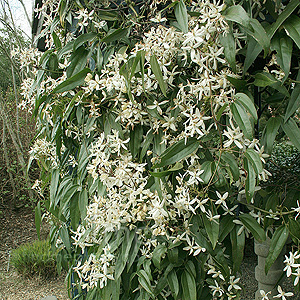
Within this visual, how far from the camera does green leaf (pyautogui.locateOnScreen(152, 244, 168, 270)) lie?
1027mm

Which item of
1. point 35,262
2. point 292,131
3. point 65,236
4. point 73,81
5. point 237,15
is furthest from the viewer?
point 35,262

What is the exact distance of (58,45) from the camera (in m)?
1.32

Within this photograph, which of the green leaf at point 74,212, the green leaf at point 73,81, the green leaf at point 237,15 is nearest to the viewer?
the green leaf at point 237,15

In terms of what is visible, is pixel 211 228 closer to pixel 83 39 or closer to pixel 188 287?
pixel 188 287

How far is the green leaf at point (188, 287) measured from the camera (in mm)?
1027

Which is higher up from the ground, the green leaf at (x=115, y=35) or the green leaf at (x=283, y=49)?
the green leaf at (x=115, y=35)

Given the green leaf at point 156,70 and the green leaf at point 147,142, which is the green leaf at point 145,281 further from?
the green leaf at point 156,70

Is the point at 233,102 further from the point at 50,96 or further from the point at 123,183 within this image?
the point at 50,96

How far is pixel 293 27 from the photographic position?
906 millimetres

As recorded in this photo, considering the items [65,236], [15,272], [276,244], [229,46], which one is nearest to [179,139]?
[229,46]

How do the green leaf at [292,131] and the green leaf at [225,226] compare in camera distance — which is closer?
the green leaf at [292,131]

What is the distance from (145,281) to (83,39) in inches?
32.7

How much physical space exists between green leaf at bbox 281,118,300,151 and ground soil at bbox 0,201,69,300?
6.65 ft

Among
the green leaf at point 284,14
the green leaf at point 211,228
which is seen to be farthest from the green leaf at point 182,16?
the green leaf at point 211,228
